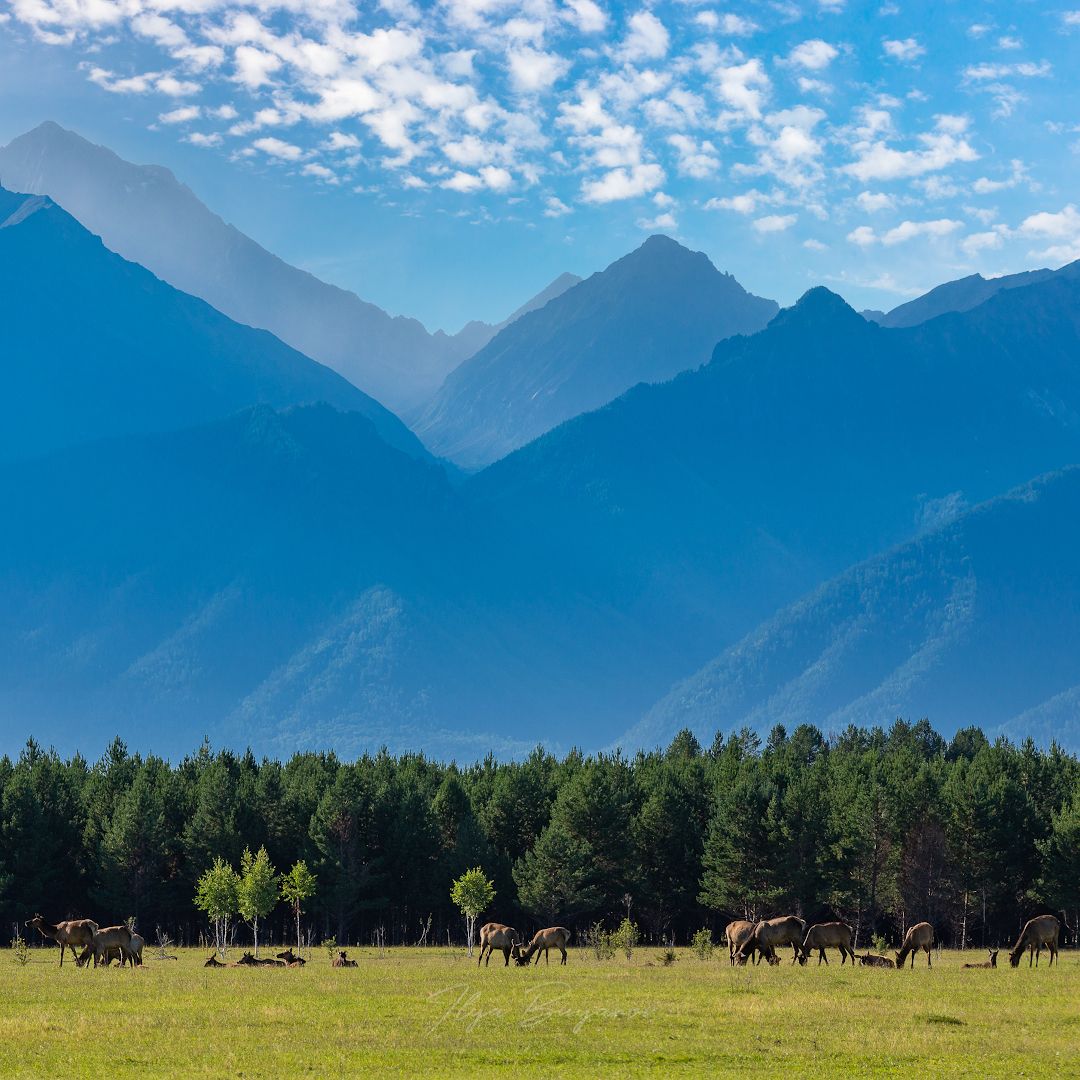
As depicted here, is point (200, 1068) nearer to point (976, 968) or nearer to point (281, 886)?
point (976, 968)

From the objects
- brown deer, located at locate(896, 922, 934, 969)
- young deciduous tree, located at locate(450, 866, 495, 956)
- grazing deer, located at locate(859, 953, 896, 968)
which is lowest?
grazing deer, located at locate(859, 953, 896, 968)

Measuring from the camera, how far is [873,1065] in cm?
4316

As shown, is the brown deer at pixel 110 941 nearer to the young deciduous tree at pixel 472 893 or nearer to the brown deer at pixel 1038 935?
the young deciduous tree at pixel 472 893

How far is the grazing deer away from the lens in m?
71.0

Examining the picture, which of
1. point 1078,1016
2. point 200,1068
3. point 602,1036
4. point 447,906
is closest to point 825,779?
point 447,906

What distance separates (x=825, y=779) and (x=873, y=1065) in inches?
2715

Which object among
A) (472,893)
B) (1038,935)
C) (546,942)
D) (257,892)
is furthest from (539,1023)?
(472,893)

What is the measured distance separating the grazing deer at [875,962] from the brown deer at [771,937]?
125 inches

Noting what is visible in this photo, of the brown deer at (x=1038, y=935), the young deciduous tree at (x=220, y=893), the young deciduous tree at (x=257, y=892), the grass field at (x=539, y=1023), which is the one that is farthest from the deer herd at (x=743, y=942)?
the young deciduous tree at (x=220, y=893)

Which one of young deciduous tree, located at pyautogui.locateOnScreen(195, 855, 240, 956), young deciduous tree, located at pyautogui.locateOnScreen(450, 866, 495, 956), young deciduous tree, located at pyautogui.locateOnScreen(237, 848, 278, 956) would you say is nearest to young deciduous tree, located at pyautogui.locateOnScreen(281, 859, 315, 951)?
young deciduous tree, located at pyautogui.locateOnScreen(237, 848, 278, 956)

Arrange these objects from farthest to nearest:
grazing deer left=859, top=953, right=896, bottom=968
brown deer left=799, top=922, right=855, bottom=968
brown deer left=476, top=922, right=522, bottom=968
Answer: brown deer left=476, top=922, right=522, bottom=968 → grazing deer left=859, top=953, right=896, bottom=968 → brown deer left=799, top=922, right=855, bottom=968

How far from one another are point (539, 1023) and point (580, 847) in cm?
5138

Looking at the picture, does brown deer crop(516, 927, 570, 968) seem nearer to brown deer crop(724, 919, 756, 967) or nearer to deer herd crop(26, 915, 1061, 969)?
deer herd crop(26, 915, 1061, 969)

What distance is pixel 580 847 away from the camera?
101 metres
